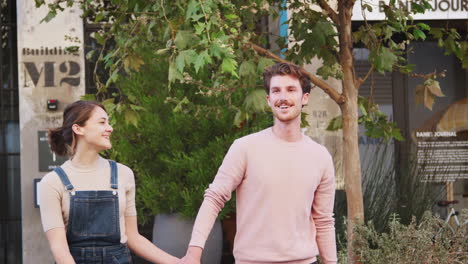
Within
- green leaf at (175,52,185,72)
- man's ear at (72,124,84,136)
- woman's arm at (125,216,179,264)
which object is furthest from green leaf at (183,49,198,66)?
woman's arm at (125,216,179,264)

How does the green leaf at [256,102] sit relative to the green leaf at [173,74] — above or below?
below

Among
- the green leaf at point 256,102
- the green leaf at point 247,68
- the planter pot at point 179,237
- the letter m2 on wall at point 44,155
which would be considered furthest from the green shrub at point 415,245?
the letter m2 on wall at point 44,155

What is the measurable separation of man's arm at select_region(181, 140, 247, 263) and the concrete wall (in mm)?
6101

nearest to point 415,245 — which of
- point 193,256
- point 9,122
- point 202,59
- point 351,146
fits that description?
point 351,146

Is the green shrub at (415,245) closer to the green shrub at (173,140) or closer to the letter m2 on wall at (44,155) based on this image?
the green shrub at (173,140)

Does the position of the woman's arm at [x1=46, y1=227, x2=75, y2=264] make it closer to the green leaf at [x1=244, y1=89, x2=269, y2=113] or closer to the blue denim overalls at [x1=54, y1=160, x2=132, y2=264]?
the blue denim overalls at [x1=54, y1=160, x2=132, y2=264]

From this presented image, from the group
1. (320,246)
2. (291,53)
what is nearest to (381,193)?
(291,53)

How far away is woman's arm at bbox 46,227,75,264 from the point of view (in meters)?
3.33

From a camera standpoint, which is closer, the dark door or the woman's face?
the woman's face

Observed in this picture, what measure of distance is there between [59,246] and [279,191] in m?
0.98

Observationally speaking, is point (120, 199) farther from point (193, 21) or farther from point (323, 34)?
point (323, 34)

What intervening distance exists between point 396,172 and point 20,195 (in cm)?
447

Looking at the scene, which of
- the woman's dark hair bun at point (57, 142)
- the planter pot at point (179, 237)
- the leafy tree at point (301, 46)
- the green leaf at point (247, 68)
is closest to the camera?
the woman's dark hair bun at point (57, 142)

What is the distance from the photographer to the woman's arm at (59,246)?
10.9 feet
